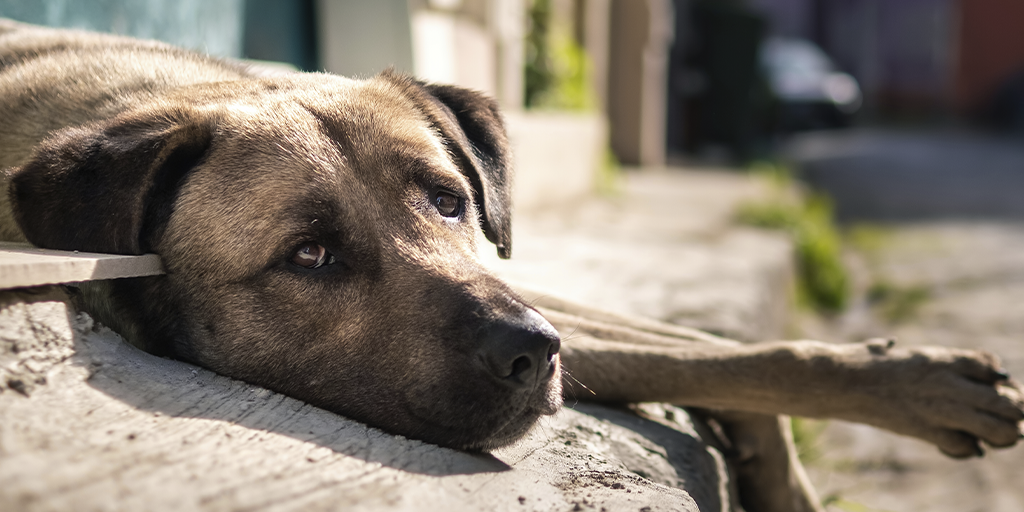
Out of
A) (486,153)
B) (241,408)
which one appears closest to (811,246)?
(486,153)

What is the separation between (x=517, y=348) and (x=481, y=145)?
3.86 feet

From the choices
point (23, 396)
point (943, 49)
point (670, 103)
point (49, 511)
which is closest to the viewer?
point (49, 511)

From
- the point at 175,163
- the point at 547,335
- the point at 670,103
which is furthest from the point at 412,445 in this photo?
the point at 670,103

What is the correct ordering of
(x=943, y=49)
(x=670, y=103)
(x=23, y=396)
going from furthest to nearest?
(x=943, y=49) → (x=670, y=103) → (x=23, y=396)

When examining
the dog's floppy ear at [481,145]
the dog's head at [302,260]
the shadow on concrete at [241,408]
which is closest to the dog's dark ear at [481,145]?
the dog's floppy ear at [481,145]

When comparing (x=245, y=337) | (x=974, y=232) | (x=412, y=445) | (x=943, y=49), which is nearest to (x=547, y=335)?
(x=412, y=445)

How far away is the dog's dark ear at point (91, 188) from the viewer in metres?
2.07

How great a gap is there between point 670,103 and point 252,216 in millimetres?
15651

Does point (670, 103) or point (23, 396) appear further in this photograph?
point (670, 103)

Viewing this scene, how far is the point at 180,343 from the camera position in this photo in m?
2.22

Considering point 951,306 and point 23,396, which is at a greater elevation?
point 23,396

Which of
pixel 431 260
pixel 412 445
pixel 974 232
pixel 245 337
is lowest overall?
pixel 974 232

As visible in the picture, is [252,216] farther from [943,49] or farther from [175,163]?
[943,49]

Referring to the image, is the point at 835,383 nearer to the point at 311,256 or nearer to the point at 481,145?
the point at 481,145
